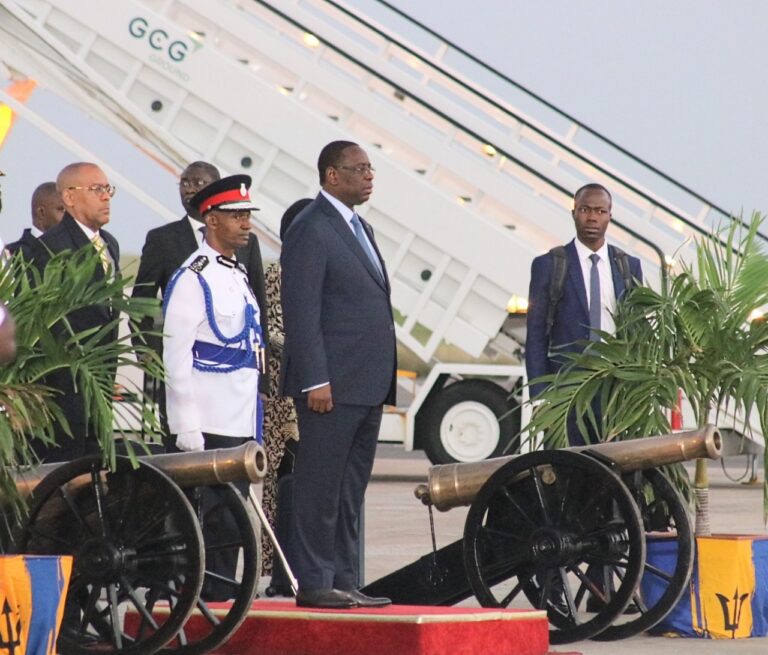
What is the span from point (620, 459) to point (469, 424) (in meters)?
8.17

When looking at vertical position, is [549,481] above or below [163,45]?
below

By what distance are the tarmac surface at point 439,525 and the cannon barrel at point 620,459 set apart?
0.68 metres

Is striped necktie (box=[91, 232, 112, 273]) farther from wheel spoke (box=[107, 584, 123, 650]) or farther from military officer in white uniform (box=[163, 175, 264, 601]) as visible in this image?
wheel spoke (box=[107, 584, 123, 650])

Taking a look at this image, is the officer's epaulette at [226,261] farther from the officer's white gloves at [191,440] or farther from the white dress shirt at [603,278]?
the white dress shirt at [603,278]

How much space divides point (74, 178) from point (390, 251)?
8.29 m

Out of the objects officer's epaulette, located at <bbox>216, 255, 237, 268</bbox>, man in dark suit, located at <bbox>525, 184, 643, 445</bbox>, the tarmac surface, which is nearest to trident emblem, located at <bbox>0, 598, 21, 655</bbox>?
officer's epaulette, located at <bbox>216, 255, 237, 268</bbox>

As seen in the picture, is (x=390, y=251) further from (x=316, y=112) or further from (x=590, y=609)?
(x=590, y=609)

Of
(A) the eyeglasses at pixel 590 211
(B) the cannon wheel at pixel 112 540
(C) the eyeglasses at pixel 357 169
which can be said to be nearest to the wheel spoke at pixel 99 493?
(B) the cannon wheel at pixel 112 540

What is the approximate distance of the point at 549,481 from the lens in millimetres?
7125

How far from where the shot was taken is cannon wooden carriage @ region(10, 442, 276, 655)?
625 cm

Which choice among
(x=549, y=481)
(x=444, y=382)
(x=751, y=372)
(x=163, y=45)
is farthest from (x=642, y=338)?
(x=163, y=45)

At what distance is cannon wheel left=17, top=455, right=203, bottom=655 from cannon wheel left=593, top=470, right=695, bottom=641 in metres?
1.78

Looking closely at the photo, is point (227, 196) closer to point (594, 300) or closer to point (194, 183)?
point (194, 183)

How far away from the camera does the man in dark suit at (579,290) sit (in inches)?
331
